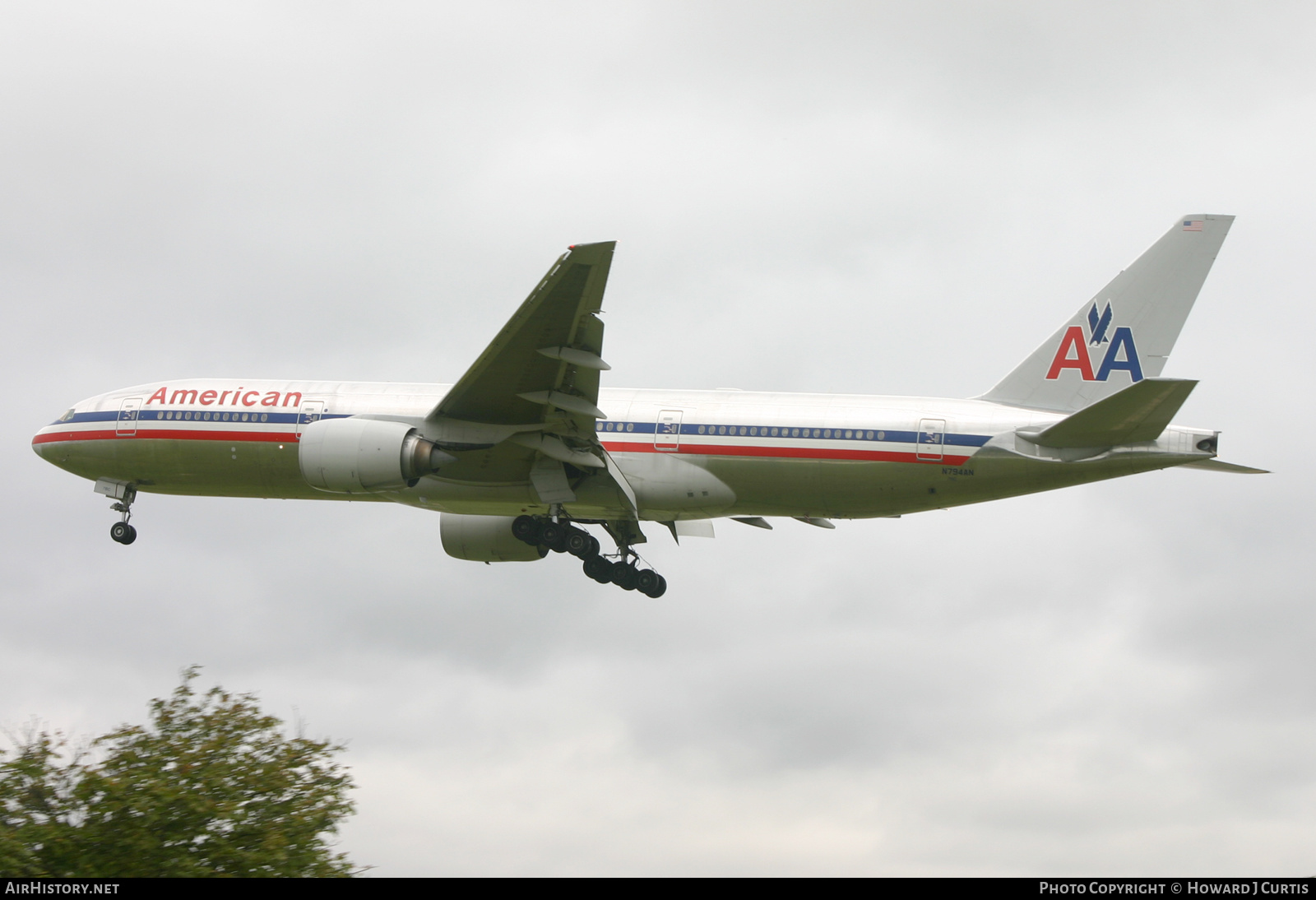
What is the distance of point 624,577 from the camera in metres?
40.0

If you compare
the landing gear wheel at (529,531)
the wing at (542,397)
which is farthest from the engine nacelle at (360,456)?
the landing gear wheel at (529,531)

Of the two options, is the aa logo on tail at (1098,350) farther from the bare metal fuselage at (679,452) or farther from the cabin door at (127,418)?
the cabin door at (127,418)

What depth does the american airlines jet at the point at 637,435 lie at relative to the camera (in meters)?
32.7

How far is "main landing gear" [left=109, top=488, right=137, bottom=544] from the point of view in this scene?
39281mm

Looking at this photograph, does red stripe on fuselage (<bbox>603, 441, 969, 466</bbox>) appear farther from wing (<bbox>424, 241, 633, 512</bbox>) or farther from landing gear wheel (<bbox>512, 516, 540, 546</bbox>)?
landing gear wheel (<bbox>512, 516, 540, 546</bbox>)

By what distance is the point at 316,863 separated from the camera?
27734 mm

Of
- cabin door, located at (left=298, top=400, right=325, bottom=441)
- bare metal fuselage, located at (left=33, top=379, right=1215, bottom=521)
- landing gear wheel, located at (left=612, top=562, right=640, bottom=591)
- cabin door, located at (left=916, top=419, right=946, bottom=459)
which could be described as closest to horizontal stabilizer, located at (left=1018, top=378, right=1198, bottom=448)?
bare metal fuselage, located at (left=33, top=379, right=1215, bottom=521)

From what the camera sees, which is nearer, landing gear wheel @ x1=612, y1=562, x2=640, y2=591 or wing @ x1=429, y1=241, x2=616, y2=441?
wing @ x1=429, y1=241, x2=616, y2=441

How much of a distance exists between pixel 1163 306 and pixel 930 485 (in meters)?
7.96

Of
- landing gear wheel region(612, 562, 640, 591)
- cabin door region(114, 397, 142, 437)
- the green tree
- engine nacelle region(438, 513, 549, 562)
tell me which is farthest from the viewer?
engine nacelle region(438, 513, 549, 562)

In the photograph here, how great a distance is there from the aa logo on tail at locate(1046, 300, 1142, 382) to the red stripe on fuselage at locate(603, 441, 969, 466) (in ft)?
14.8

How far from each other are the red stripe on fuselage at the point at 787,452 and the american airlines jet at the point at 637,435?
0.04m

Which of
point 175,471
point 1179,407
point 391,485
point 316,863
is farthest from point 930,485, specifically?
point 175,471

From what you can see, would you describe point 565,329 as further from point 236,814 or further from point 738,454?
point 236,814
